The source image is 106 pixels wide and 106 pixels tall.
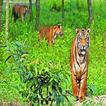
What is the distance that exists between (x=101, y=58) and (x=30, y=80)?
7911 millimetres

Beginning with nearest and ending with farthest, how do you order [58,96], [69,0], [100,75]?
[58,96]
[100,75]
[69,0]

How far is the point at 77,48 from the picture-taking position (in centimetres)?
948

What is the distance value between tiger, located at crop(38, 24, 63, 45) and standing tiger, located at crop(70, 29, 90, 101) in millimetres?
7123

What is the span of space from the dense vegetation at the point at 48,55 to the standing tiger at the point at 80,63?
0.18 metres

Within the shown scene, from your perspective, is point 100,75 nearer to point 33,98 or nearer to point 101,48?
point 101,48

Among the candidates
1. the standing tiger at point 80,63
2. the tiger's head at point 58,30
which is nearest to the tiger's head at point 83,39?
the standing tiger at point 80,63

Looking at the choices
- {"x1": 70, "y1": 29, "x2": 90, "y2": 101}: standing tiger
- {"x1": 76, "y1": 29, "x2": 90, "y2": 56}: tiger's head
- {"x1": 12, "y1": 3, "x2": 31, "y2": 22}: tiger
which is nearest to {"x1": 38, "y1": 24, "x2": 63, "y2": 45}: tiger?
{"x1": 12, "y1": 3, "x2": 31, "y2": 22}: tiger

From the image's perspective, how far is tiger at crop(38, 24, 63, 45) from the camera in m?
16.9

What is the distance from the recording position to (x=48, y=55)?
44.4 ft

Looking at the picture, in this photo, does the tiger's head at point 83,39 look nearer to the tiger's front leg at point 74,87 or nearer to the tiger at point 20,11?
the tiger's front leg at point 74,87

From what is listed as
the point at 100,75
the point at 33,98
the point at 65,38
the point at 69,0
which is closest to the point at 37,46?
the point at 65,38

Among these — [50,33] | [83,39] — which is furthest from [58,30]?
[83,39]

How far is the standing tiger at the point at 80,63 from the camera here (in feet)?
30.7

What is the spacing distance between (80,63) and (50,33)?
26.8 ft
